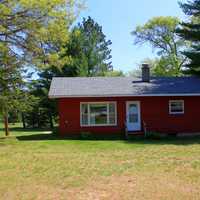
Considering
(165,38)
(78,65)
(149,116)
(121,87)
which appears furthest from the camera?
(165,38)

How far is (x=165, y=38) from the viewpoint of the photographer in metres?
67.0

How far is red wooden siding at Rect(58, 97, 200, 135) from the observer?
94.3 feet

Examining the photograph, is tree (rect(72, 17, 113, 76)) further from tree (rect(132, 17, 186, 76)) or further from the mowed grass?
the mowed grass

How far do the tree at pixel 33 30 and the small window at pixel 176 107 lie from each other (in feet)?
27.6

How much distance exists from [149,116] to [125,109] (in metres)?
1.69

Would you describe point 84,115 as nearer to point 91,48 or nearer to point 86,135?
point 86,135

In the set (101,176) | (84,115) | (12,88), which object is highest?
(12,88)

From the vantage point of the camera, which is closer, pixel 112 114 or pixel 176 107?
pixel 112 114

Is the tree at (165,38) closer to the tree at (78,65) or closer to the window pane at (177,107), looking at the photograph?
the tree at (78,65)

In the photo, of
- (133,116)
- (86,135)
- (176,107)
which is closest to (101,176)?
(86,135)

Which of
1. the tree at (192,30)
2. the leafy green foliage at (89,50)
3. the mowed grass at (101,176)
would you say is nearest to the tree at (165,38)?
the leafy green foliage at (89,50)

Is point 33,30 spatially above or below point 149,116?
above

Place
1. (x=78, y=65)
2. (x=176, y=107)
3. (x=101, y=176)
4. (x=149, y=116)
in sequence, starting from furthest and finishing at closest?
1. (x=78, y=65)
2. (x=176, y=107)
3. (x=149, y=116)
4. (x=101, y=176)

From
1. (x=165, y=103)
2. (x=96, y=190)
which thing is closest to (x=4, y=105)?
(x=165, y=103)
